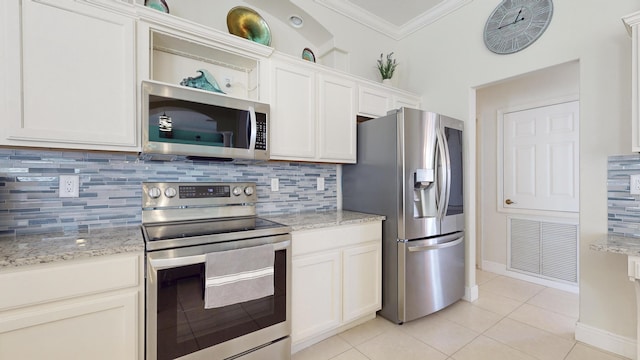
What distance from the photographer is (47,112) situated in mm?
1317

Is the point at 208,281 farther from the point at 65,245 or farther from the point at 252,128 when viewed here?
the point at 252,128

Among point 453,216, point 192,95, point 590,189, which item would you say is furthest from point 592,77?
point 192,95

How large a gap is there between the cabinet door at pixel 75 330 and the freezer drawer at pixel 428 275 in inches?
69.9

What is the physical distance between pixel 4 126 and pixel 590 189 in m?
3.49

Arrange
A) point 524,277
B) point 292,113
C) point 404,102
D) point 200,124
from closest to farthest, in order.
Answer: point 200,124 < point 292,113 < point 404,102 < point 524,277

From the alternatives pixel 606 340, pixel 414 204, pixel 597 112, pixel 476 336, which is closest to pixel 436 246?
pixel 414 204

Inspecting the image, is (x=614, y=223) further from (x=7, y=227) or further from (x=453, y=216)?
(x=7, y=227)

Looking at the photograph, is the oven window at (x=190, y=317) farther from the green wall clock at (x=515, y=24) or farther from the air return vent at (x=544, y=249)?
the air return vent at (x=544, y=249)

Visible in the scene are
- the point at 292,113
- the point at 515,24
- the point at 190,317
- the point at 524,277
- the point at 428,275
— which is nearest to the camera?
the point at 190,317

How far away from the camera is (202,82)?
73.0 inches

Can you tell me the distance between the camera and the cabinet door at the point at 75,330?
1.04 metres

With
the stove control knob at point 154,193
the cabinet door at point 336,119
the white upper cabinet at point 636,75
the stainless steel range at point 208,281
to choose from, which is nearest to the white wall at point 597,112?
the white upper cabinet at point 636,75

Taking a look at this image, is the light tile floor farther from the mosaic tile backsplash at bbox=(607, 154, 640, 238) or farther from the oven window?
the mosaic tile backsplash at bbox=(607, 154, 640, 238)

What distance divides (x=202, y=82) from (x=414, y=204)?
5.99 feet
